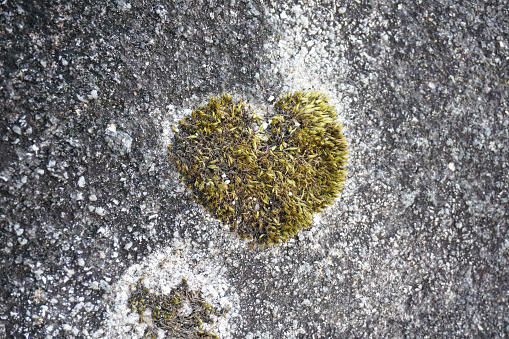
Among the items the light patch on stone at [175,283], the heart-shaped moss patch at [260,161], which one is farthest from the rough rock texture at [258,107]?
the heart-shaped moss patch at [260,161]

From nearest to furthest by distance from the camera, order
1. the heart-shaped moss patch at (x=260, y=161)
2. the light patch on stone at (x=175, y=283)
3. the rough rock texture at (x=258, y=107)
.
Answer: the rough rock texture at (x=258, y=107), the light patch on stone at (x=175, y=283), the heart-shaped moss patch at (x=260, y=161)

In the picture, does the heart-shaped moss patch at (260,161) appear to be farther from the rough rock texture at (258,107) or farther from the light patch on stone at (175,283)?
the light patch on stone at (175,283)

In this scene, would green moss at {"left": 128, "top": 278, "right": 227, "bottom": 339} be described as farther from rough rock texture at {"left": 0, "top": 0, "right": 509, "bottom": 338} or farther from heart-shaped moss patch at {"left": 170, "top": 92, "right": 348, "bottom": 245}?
heart-shaped moss patch at {"left": 170, "top": 92, "right": 348, "bottom": 245}

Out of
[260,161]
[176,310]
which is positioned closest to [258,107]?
[260,161]

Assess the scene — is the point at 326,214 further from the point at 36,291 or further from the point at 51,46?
the point at 51,46

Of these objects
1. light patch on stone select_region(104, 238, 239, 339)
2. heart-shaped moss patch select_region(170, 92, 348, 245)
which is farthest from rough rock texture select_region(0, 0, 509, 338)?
heart-shaped moss patch select_region(170, 92, 348, 245)

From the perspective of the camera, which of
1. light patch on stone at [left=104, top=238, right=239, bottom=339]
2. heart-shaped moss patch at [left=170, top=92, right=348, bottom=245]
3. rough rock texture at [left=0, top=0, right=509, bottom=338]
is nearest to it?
rough rock texture at [left=0, top=0, right=509, bottom=338]

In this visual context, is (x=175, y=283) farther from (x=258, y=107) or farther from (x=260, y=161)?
(x=258, y=107)

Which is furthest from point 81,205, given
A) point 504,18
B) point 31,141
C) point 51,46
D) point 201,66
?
point 504,18
